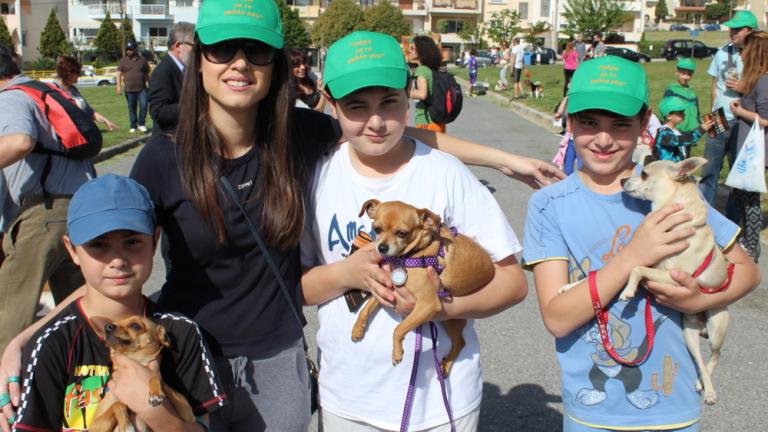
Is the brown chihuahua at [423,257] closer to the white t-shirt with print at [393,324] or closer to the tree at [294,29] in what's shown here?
the white t-shirt with print at [393,324]

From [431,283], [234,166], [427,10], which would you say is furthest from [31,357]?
[427,10]

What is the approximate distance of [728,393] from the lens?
4.52m

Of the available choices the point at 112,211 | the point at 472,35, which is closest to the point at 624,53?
the point at 112,211

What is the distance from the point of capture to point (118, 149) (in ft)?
48.1

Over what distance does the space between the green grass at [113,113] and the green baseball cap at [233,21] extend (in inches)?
529

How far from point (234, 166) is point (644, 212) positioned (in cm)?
145

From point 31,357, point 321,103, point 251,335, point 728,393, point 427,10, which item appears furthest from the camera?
point 427,10

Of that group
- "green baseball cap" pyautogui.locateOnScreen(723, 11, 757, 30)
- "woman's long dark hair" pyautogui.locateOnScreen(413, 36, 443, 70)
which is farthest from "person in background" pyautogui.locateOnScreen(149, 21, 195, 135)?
"green baseball cap" pyautogui.locateOnScreen(723, 11, 757, 30)

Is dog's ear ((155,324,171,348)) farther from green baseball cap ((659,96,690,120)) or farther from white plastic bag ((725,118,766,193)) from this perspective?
green baseball cap ((659,96,690,120))

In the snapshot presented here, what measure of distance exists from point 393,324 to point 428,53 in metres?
7.22

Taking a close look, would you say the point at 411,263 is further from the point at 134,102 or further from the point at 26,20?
the point at 26,20

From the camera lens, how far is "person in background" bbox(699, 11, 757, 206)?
8242 millimetres

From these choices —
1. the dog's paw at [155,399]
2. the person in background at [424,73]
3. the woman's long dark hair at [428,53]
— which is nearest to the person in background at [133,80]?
the person in background at [424,73]

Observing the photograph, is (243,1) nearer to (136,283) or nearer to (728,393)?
(136,283)
